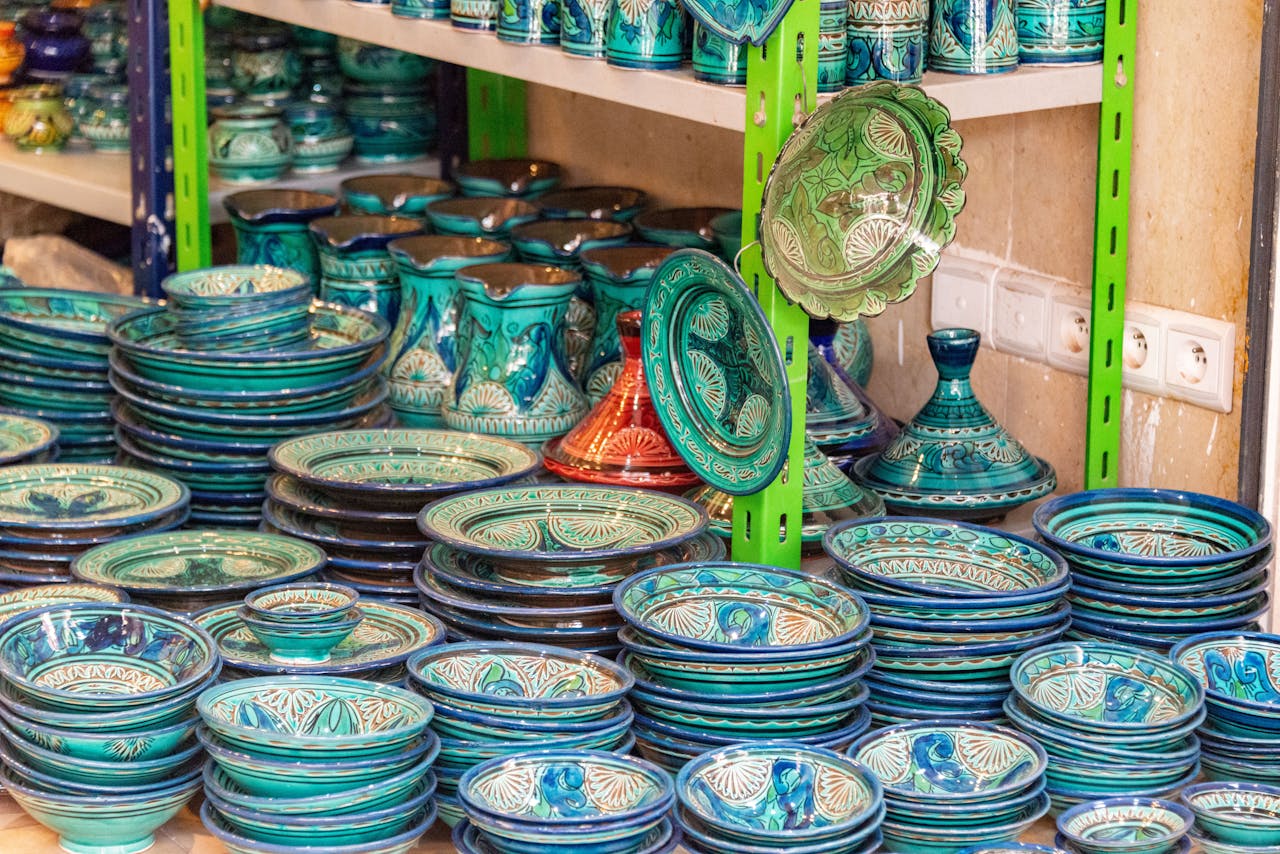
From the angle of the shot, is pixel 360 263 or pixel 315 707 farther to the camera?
pixel 360 263

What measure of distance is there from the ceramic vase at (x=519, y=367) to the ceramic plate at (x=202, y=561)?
327 millimetres

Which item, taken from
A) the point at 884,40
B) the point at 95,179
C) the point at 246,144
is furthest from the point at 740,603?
the point at 95,179

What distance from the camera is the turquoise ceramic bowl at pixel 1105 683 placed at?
5.15ft

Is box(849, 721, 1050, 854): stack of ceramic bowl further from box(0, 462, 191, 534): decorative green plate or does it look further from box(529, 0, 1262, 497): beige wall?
box(0, 462, 191, 534): decorative green plate

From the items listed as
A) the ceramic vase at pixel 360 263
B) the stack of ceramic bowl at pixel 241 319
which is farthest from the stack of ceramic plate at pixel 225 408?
the ceramic vase at pixel 360 263

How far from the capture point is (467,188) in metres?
2.58

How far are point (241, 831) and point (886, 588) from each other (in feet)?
1.86

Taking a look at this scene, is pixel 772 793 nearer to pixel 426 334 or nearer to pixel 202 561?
pixel 202 561

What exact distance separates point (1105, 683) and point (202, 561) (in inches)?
32.8

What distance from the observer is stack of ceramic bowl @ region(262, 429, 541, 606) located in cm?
185

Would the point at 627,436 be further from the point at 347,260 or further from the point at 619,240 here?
the point at 347,260

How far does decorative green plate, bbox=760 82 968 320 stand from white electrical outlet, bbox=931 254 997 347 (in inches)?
15.4

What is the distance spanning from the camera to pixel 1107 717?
1602 millimetres

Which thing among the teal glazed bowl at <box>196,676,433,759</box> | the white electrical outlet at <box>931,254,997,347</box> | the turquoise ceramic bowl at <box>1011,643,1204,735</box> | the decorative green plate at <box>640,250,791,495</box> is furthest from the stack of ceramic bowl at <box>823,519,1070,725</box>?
the white electrical outlet at <box>931,254,997,347</box>
